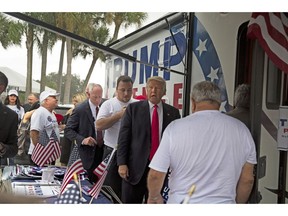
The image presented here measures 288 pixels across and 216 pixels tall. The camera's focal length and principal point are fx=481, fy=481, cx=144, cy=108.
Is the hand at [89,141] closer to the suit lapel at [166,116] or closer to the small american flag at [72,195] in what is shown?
the suit lapel at [166,116]

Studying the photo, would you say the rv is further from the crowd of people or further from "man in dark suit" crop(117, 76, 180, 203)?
"man in dark suit" crop(117, 76, 180, 203)

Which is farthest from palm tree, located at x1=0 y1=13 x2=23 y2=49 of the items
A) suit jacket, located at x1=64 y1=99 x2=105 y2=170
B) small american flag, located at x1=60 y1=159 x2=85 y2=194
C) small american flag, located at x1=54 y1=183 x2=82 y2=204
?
small american flag, located at x1=54 y1=183 x2=82 y2=204

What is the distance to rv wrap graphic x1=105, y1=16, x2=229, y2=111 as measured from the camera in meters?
4.51

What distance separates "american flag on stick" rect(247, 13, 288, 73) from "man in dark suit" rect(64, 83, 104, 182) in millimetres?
1883

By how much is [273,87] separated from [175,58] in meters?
1.49

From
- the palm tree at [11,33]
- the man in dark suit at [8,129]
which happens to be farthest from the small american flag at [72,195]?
the palm tree at [11,33]

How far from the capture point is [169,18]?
17.0ft

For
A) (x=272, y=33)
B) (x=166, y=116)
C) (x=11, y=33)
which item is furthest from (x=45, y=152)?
(x=11, y=33)

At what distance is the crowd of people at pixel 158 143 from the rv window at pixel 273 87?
18 centimetres

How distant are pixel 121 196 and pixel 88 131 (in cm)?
104

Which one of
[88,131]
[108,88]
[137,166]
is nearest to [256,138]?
[137,166]

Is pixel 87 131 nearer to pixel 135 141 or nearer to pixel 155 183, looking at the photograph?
pixel 135 141

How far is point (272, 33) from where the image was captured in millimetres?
3707
